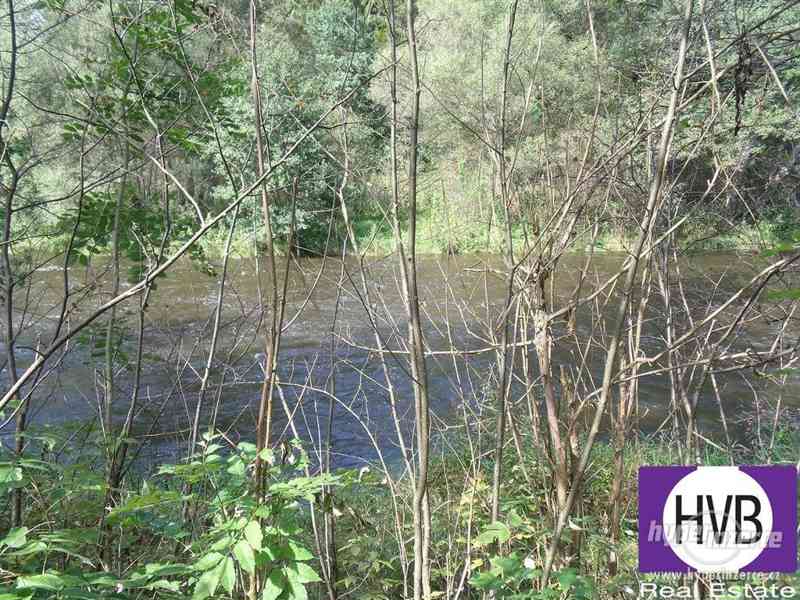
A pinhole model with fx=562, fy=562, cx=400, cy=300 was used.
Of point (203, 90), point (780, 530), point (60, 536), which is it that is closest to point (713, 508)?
point (780, 530)

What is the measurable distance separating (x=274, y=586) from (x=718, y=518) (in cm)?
115

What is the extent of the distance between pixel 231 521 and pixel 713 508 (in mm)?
1243

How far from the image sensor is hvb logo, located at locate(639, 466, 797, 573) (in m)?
1.48

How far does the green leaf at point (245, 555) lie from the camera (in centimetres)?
118

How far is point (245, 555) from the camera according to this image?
3.92 ft

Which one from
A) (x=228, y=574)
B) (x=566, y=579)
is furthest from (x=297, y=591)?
(x=566, y=579)

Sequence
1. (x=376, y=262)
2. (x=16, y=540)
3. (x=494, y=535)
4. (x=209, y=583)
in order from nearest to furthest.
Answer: (x=16, y=540) → (x=209, y=583) → (x=494, y=535) → (x=376, y=262)

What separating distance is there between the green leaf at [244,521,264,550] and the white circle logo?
42.0 inches

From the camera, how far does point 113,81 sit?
2174 mm

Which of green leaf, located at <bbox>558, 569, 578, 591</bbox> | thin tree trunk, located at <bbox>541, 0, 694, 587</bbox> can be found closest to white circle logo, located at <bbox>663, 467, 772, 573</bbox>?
green leaf, located at <bbox>558, 569, 578, 591</bbox>

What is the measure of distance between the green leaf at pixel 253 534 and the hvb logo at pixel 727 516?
101 cm

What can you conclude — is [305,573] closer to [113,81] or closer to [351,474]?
[351,474]

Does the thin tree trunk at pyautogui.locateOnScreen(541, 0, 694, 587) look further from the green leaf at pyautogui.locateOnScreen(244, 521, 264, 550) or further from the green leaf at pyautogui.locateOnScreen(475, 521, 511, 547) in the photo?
the green leaf at pyautogui.locateOnScreen(244, 521, 264, 550)

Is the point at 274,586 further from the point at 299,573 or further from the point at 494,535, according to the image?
the point at 494,535
